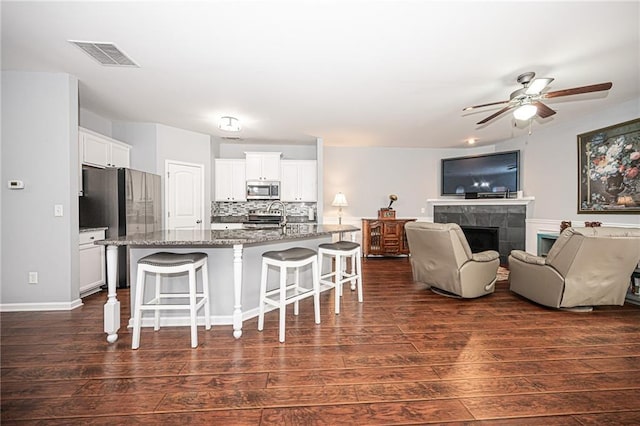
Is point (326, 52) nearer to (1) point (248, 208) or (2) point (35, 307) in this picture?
(2) point (35, 307)

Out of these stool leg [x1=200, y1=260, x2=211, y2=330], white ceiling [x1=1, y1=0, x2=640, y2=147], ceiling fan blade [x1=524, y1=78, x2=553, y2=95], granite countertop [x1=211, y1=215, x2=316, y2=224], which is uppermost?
white ceiling [x1=1, y1=0, x2=640, y2=147]

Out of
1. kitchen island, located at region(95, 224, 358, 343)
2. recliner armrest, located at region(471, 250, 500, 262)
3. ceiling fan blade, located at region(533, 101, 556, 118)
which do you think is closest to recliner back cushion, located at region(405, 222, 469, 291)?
recliner armrest, located at region(471, 250, 500, 262)

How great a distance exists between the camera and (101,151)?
4047mm

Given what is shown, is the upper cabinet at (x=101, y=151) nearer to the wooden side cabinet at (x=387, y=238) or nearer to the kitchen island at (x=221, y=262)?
the kitchen island at (x=221, y=262)

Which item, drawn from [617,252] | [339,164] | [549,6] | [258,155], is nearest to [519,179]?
[617,252]

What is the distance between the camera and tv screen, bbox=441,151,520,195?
226 inches

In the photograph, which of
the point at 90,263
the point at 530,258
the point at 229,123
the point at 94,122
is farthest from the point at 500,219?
the point at 94,122

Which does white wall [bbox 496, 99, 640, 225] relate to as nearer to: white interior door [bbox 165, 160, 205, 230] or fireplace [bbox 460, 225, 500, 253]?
fireplace [bbox 460, 225, 500, 253]

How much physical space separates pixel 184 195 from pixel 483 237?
20.6 ft

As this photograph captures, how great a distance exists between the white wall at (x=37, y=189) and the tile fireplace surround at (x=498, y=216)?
258 inches

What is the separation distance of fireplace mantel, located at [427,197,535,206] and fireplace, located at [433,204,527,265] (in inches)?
1.6

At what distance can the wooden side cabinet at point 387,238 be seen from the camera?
245 inches

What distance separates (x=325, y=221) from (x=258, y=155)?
211cm

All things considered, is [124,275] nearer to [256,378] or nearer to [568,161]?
[256,378]
